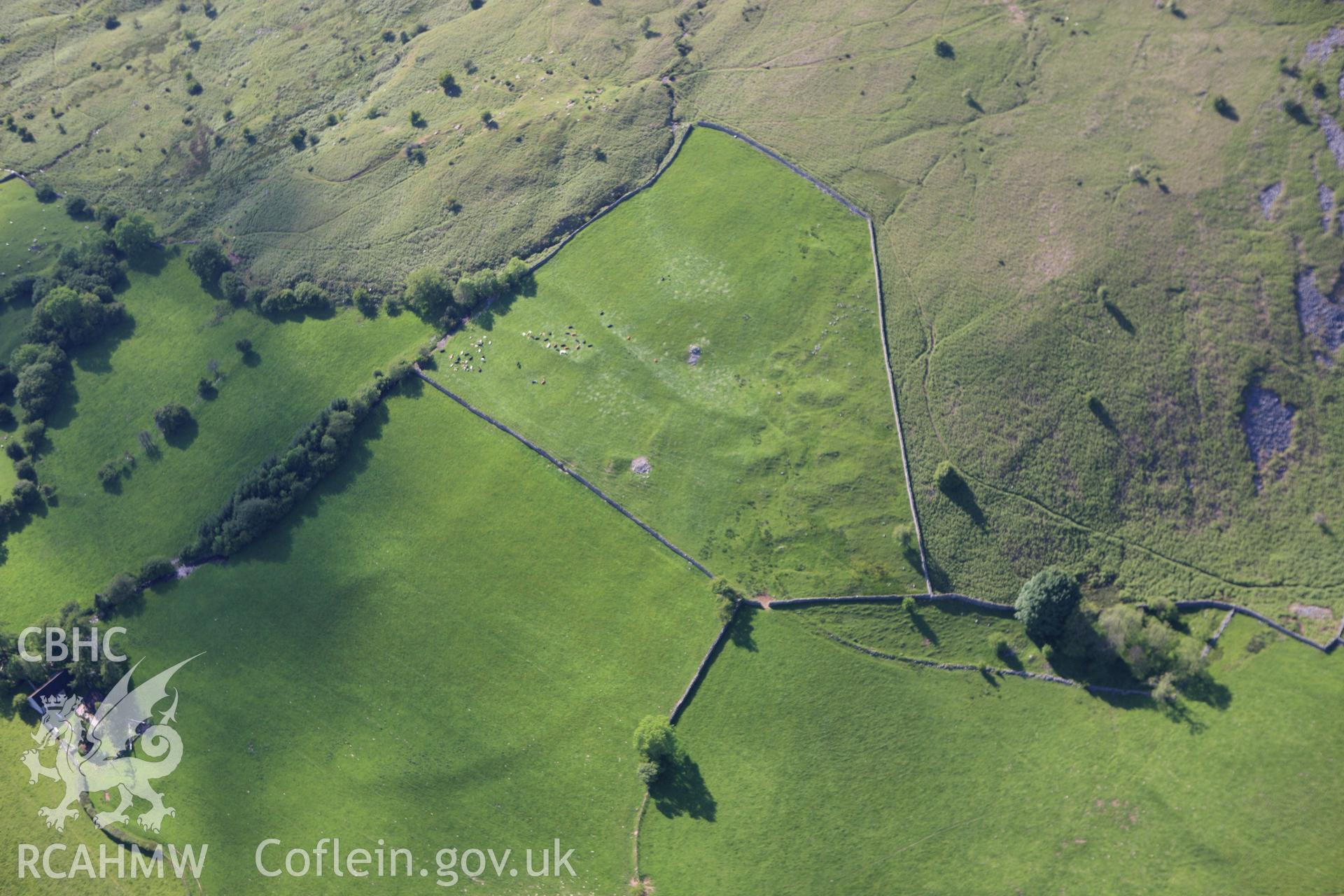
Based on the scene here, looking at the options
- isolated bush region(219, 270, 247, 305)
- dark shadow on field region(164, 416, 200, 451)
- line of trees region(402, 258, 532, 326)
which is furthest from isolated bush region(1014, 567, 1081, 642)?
isolated bush region(219, 270, 247, 305)

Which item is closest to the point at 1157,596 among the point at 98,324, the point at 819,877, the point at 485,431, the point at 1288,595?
the point at 1288,595

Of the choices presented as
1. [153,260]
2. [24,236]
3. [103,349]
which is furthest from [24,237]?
[103,349]

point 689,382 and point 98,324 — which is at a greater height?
point 98,324

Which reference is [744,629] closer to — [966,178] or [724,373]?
[724,373]

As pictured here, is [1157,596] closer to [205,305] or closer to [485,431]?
[485,431]

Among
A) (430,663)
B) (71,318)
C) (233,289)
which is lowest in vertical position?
(430,663)

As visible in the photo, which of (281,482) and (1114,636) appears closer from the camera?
(1114,636)

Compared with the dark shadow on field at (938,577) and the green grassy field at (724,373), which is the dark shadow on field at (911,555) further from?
the dark shadow on field at (938,577)
